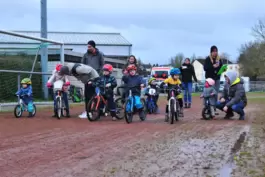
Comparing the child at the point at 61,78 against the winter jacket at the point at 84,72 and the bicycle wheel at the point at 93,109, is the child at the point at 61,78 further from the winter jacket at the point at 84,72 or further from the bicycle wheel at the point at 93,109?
the bicycle wheel at the point at 93,109

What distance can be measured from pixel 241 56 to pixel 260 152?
247 ft

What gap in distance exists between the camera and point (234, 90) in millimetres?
11164

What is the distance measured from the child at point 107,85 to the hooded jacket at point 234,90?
2892mm

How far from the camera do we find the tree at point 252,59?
6128 cm

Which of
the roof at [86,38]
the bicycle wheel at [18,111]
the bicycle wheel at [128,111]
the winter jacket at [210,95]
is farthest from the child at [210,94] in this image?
the roof at [86,38]

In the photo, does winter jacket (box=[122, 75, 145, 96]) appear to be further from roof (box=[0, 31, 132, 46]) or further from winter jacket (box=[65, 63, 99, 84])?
roof (box=[0, 31, 132, 46])

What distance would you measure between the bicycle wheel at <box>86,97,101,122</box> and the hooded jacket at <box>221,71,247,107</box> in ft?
10.6

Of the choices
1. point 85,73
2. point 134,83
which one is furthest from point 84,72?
point 134,83

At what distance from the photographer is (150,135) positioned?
26.6ft

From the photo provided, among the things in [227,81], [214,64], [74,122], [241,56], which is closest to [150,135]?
[74,122]

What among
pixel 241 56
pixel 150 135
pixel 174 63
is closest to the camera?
pixel 150 135

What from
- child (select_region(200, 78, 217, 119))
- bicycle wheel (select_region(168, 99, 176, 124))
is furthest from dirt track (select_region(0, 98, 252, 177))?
child (select_region(200, 78, 217, 119))

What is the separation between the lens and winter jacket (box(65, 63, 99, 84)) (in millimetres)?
11625

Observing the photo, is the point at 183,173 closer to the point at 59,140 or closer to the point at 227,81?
the point at 59,140
